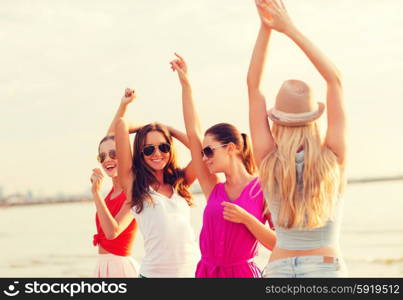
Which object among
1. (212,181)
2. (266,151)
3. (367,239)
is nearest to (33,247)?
(367,239)

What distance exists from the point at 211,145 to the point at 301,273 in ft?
4.48

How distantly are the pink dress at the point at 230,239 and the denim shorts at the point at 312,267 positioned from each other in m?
0.81

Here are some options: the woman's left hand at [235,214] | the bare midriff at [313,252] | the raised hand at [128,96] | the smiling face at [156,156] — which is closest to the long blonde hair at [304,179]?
the bare midriff at [313,252]

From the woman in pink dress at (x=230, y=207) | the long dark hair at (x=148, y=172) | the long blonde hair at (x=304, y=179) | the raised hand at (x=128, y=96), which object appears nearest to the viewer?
the long blonde hair at (x=304, y=179)

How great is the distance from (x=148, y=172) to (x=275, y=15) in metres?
2.02

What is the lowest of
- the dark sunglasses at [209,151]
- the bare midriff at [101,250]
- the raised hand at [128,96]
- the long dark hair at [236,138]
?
the bare midriff at [101,250]

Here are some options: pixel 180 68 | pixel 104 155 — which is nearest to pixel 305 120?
→ pixel 180 68

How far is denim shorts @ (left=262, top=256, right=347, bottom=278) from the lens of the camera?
14.6 feet

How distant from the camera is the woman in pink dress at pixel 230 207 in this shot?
5289 mm

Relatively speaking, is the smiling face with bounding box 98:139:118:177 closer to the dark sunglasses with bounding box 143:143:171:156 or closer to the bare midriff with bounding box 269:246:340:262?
the dark sunglasses with bounding box 143:143:171:156

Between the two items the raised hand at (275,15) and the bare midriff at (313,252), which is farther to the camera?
the raised hand at (275,15)

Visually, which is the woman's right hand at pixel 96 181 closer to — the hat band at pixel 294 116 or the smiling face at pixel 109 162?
the smiling face at pixel 109 162

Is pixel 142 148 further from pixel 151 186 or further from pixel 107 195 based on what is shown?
pixel 107 195

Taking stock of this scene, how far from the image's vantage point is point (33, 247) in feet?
57.9
